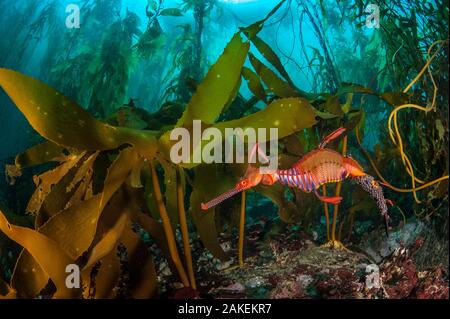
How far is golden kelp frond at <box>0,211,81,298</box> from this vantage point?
1419 mm

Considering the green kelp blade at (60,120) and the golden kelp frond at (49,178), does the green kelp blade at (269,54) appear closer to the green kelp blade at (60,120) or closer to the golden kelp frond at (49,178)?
the green kelp blade at (60,120)

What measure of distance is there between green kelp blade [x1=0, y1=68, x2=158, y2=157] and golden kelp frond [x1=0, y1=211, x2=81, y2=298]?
1.39 feet

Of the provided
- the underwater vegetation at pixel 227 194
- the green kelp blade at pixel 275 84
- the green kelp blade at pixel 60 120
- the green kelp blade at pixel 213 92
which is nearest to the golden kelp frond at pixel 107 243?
the underwater vegetation at pixel 227 194

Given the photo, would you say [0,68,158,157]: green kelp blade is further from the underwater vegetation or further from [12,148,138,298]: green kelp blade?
[12,148,138,298]: green kelp blade

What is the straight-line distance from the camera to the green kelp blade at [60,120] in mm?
1358

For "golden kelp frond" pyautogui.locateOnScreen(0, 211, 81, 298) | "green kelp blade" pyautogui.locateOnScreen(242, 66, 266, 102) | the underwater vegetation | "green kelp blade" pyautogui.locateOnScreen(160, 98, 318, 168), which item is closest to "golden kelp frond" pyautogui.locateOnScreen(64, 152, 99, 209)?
the underwater vegetation

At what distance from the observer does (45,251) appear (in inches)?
56.6

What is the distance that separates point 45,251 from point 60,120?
0.59 meters

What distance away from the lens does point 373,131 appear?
16.0ft

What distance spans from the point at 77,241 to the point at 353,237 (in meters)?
2.22

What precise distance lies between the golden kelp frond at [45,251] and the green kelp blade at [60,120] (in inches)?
16.7

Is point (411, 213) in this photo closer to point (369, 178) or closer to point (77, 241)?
point (369, 178)

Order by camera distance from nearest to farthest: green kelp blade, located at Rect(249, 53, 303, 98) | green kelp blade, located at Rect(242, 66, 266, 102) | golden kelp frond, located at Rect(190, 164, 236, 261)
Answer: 1. golden kelp frond, located at Rect(190, 164, 236, 261)
2. green kelp blade, located at Rect(249, 53, 303, 98)
3. green kelp blade, located at Rect(242, 66, 266, 102)

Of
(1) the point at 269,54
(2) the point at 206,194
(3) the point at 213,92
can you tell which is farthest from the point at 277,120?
(1) the point at 269,54
